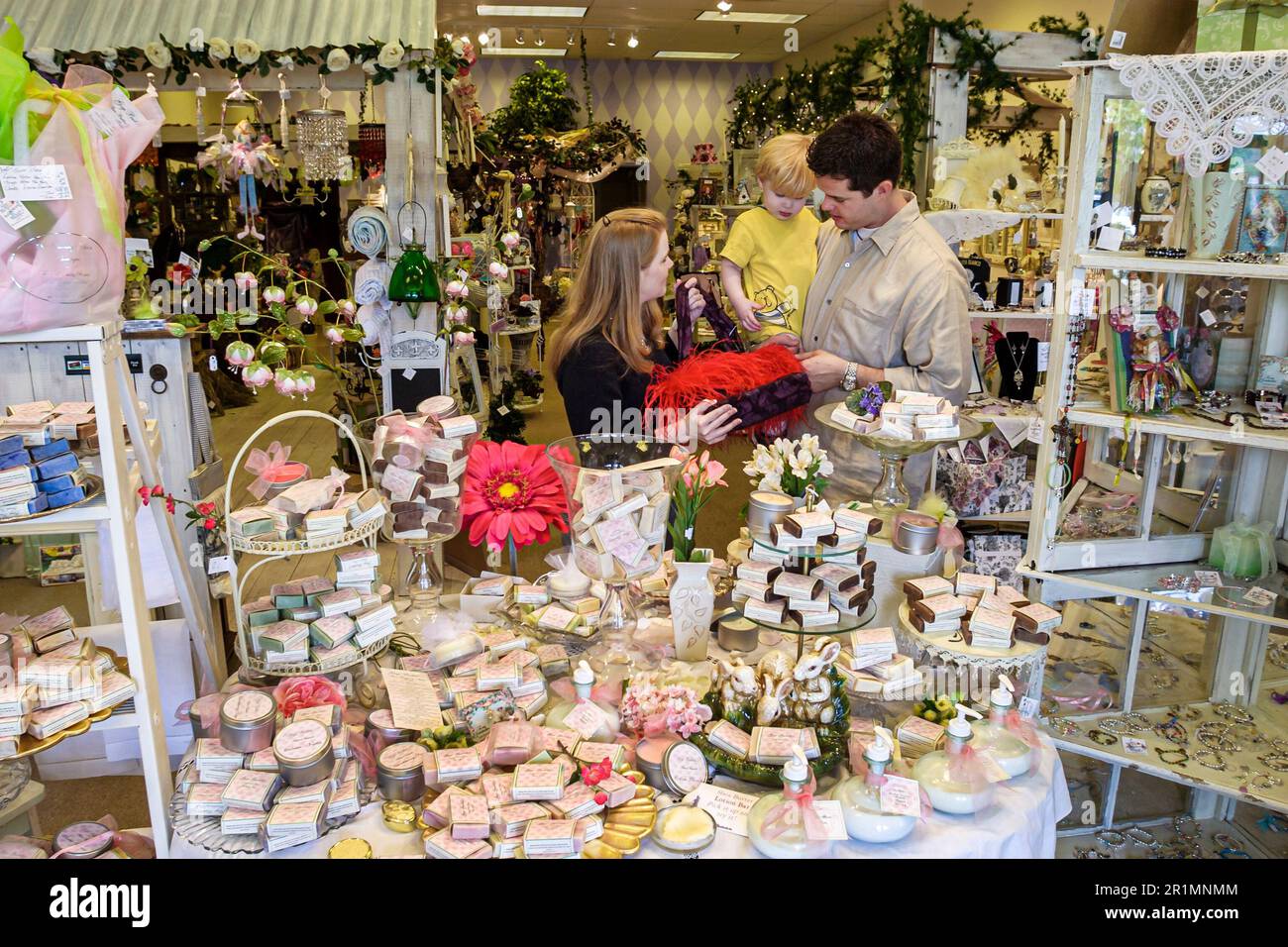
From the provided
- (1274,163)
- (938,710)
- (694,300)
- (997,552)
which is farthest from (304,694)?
(997,552)

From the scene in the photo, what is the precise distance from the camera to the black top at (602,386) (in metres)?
2.60

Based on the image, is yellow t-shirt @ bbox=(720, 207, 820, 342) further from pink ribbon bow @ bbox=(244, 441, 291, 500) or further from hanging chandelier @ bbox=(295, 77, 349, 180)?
hanging chandelier @ bbox=(295, 77, 349, 180)

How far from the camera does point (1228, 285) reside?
256cm

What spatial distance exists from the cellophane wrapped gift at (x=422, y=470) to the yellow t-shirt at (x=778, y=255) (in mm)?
1490

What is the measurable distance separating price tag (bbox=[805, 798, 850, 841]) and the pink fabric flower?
0.88 meters

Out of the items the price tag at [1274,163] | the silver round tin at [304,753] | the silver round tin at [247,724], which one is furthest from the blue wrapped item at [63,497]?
the price tag at [1274,163]

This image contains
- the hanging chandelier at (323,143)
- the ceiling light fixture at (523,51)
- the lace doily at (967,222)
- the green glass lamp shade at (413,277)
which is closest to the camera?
the green glass lamp shade at (413,277)

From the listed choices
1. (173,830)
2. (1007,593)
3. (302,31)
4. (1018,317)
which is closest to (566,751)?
(173,830)

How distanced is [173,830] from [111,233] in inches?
40.6

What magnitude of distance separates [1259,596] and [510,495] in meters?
1.88

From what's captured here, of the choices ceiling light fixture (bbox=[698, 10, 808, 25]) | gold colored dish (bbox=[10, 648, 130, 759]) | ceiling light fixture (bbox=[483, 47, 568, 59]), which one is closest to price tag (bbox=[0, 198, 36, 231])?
gold colored dish (bbox=[10, 648, 130, 759])

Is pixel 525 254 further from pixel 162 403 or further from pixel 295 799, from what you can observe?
pixel 295 799

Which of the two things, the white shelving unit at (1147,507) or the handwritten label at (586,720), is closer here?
the handwritten label at (586,720)

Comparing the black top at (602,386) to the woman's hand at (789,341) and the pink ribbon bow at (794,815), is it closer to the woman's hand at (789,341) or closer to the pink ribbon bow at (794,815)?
the woman's hand at (789,341)
